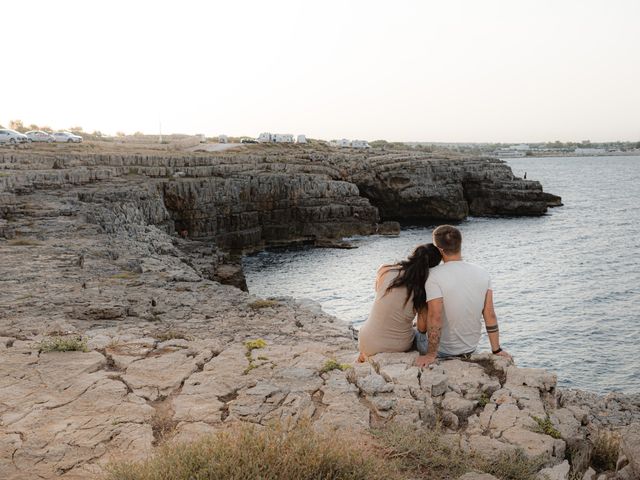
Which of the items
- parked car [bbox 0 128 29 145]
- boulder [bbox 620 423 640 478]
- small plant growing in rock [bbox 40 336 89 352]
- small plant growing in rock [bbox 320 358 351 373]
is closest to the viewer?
boulder [bbox 620 423 640 478]

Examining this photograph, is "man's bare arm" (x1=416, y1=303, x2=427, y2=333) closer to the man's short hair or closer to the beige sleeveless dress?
the beige sleeveless dress

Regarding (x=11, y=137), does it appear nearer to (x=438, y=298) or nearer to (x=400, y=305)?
(x=400, y=305)

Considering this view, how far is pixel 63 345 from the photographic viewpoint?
819cm

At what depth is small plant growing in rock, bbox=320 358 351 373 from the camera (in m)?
7.76

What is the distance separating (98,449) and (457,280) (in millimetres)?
4640

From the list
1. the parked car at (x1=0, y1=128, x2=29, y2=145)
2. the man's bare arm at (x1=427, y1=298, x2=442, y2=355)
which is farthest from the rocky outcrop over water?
the parked car at (x1=0, y1=128, x2=29, y2=145)

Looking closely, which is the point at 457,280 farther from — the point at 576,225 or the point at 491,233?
the point at 576,225

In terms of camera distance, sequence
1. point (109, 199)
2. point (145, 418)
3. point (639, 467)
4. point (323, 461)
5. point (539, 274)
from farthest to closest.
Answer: point (539, 274)
point (109, 199)
point (145, 418)
point (639, 467)
point (323, 461)

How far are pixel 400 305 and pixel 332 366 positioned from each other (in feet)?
4.83

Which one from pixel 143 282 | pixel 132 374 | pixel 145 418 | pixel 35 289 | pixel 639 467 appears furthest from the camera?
pixel 143 282

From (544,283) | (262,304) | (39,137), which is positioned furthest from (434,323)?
(39,137)

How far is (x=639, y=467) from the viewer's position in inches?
215

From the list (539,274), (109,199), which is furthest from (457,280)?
(539,274)

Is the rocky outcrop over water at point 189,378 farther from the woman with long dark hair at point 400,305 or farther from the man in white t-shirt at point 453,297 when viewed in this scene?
the man in white t-shirt at point 453,297
